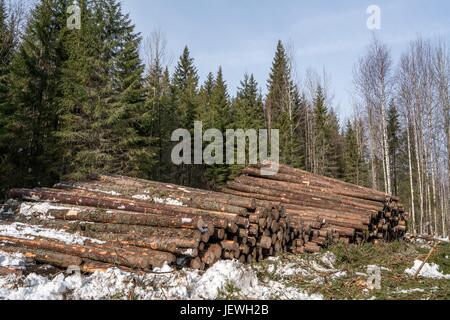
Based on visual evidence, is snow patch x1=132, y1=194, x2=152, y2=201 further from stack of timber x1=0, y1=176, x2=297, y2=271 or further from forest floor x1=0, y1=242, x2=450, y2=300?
forest floor x1=0, y1=242, x2=450, y2=300

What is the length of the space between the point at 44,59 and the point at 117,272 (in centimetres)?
1912

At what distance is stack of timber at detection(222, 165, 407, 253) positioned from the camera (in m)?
9.52

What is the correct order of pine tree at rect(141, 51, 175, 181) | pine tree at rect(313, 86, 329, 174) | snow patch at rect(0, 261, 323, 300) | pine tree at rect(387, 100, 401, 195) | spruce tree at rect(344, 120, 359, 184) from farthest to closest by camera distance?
spruce tree at rect(344, 120, 359, 184), pine tree at rect(387, 100, 401, 195), pine tree at rect(313, 86, 329, 174), pine tree at rect(141, 51, 175, 181), snow patch at rect(0, 261, 323, 300)

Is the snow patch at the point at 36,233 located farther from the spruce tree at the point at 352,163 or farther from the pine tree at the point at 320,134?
the spruce tree at the point at 352,163

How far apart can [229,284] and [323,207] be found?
258 inches

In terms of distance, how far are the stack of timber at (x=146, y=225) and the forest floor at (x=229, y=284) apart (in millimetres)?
343

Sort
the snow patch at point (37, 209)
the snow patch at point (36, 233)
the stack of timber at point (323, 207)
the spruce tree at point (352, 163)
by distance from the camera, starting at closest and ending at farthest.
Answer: the snow patch at point (36, 233), the snow patch at point (37, 209), the stack of timber at point (323, 207), the spruce tree at point (352, 163)

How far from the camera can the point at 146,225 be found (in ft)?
22.1

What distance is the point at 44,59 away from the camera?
2103 centimetres

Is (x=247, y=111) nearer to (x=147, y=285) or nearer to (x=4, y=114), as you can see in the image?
(x=4, y=114)

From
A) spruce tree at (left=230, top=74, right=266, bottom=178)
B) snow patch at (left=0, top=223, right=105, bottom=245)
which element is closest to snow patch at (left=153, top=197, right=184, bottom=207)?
snow patch at (left=0, top=223, right=105, bottom=245)

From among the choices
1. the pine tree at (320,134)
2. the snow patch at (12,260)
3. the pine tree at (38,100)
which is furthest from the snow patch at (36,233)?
the pine tree at (320,134)

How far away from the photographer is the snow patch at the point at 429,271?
739 centimetres

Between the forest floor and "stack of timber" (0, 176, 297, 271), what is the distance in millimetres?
343
